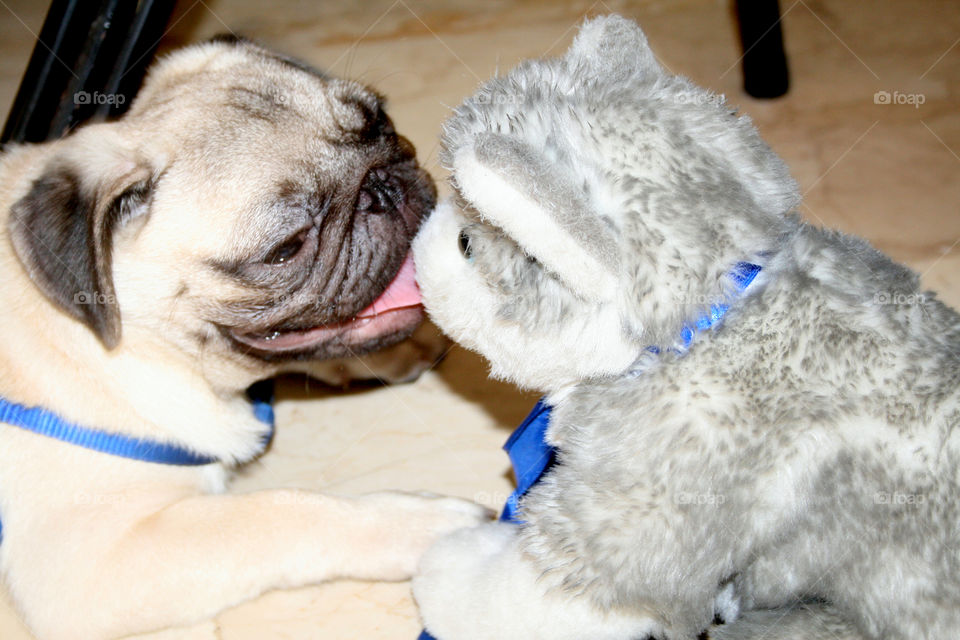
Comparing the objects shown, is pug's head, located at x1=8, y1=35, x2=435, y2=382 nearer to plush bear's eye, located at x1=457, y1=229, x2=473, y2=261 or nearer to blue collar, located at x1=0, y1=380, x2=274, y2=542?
blue collar, located at x1=0, y1=380, x2=274, y2=542

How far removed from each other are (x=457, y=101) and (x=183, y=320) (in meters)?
1.77

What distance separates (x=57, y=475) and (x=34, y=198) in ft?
2.04

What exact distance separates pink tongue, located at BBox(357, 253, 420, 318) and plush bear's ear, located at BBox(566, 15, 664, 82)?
71cm

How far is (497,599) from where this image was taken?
1623 millimetres

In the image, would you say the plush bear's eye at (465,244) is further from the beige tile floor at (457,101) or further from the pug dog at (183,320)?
the beige tile floor at (457,101)

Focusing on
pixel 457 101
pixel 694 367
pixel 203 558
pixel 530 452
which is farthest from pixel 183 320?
pixel 457 101

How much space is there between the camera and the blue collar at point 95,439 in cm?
192

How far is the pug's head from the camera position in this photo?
1.75m

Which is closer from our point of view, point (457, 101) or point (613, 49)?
point (613, 49)

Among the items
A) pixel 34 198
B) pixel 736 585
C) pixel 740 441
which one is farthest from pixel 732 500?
pixel 34 198

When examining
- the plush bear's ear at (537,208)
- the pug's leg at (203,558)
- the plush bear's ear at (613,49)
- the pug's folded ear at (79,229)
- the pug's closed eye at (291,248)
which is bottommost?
the pug's leg at (203,558)

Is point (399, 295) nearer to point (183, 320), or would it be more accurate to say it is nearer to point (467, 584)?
point (183, 320)

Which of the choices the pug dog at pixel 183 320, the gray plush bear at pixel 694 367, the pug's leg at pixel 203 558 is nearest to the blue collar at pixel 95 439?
the pug dog at pixel 183 320

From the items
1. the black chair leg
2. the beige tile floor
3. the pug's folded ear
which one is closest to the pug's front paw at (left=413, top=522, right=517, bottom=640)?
the beige tile floor
